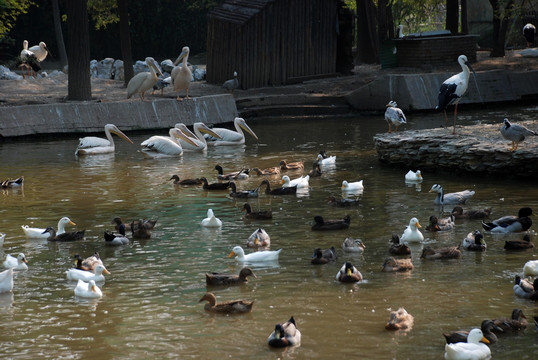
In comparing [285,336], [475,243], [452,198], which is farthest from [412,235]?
[285,336]

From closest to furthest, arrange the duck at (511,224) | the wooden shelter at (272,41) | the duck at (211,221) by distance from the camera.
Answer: the duck at (511,224) → the duck at (211,221) → the wooden shelter at (272,41)

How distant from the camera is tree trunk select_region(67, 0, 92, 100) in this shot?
90.4ft

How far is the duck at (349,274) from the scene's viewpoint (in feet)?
34.1

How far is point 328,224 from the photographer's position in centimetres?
1334

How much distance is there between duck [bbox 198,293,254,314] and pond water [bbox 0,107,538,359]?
0.09m

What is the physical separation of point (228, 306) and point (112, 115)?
1807 centimetres

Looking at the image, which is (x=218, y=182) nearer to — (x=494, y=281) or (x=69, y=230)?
(x=69, y=230)

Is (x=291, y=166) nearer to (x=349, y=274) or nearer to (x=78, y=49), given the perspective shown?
(x=349, y=274)

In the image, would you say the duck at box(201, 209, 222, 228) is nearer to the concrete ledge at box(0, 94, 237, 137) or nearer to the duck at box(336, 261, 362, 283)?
the duck at box(336, 261, 362, 283)

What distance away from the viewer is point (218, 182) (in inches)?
714

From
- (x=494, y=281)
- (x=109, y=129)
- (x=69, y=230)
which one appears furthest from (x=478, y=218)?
(x=109, y=129)

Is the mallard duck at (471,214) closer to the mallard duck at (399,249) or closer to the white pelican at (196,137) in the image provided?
the mallard duck at (399,249)

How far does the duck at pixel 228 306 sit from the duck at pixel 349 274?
1398 millimetres

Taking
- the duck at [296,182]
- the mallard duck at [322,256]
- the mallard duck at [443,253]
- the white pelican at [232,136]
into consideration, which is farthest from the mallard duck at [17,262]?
the white pelican at [232,136]
